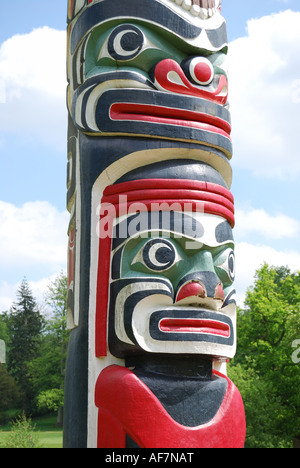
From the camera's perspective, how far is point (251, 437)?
17609mm

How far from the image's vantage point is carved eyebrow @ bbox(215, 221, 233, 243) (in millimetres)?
5969

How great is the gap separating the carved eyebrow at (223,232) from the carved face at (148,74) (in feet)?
3.14

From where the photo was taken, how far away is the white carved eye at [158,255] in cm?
562

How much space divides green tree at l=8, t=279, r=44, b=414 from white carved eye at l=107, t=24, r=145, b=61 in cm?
3035

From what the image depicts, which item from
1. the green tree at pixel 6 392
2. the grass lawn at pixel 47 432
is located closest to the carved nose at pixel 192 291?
the grass lawn at pixel 47 432

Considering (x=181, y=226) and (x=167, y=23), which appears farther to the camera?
(x=167, y=23)

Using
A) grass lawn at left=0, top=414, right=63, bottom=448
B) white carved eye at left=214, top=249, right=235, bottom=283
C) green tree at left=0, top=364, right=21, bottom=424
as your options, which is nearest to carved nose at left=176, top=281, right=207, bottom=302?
white carved eye at left=214, top=249, right=235, bottom=283

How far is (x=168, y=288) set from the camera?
5.56 meters

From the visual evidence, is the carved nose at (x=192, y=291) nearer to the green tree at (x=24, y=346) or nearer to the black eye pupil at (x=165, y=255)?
the black eye pupil at (x=165, y=255)

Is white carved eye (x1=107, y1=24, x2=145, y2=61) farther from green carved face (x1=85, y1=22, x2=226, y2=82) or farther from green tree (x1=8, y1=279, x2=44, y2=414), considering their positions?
green tree (x1=8, y1=279, x2=44, y2=414)

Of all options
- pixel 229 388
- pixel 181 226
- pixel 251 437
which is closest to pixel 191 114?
pixel 181 226

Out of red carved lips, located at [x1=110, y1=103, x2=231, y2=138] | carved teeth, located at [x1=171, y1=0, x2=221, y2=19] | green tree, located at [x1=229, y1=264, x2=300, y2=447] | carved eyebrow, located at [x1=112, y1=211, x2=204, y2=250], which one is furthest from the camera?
green tree, located at [x1=229, y1=264, x2=300, y2=447]
